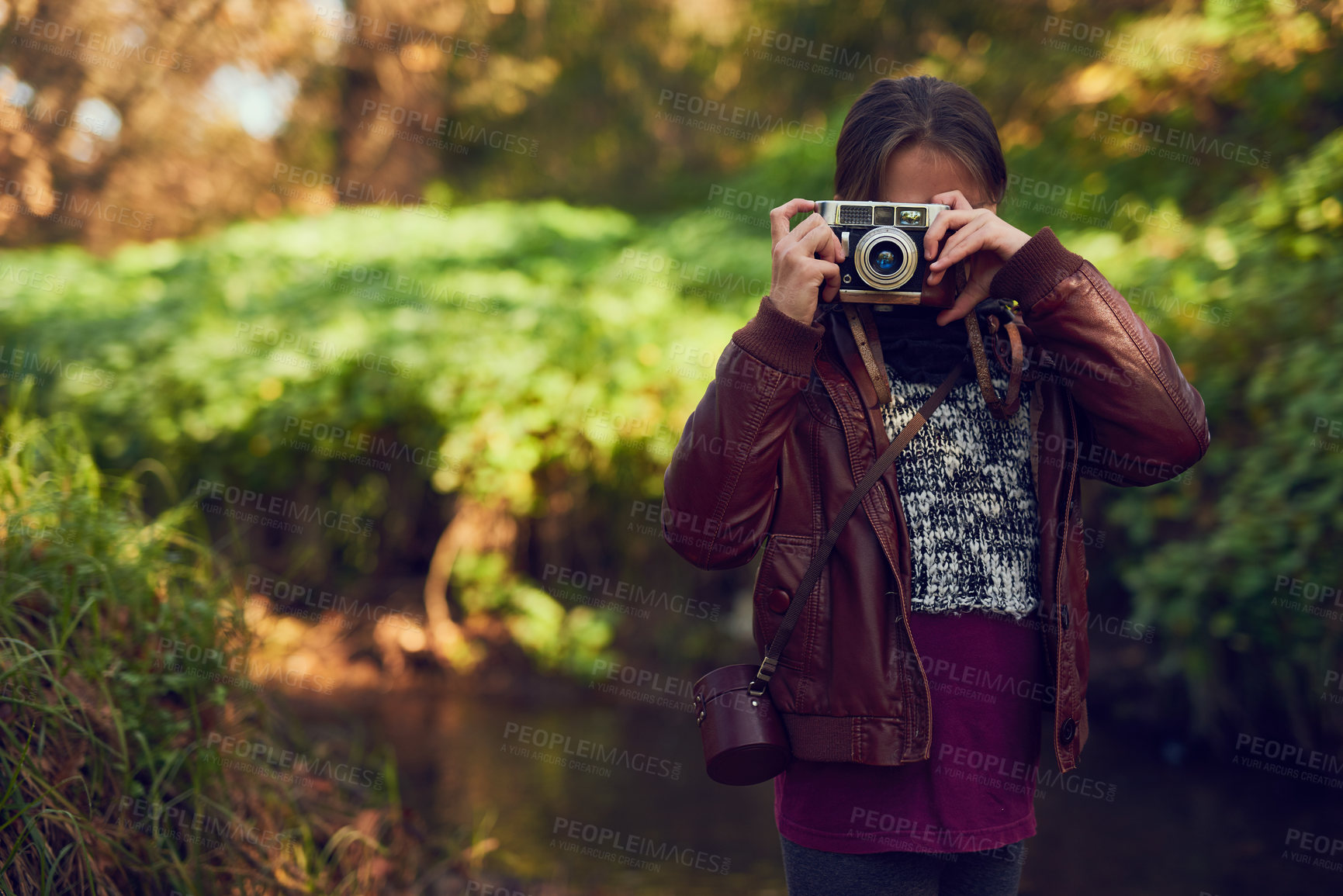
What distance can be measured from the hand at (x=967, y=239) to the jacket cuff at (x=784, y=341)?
0.73 feet

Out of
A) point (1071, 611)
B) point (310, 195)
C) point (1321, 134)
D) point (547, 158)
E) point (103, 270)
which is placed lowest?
point (1071, 611)

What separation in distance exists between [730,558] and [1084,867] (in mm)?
2410

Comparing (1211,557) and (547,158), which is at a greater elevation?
(547,158)

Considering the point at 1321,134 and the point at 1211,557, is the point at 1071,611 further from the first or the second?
the point at 1321,134

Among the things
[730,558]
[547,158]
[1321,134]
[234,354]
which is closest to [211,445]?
[234,354]

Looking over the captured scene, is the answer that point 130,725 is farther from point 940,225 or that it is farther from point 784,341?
point 940,225

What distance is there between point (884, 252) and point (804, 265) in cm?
14

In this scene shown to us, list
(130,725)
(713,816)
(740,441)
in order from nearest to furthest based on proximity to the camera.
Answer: (740,441) → (130,725) → (713,816)

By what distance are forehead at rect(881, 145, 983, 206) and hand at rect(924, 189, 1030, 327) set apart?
0.12 ft

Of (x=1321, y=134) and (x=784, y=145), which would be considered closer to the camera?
(x=1321, y=134)

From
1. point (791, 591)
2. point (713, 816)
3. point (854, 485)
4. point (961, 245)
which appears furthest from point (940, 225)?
point (713, 816)

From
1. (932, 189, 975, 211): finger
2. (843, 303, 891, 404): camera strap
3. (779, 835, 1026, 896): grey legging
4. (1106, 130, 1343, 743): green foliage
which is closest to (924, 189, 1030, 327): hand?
(932, 189, 975, 211): finger

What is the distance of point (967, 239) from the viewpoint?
1.38 meters

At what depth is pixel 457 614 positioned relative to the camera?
513 cm
